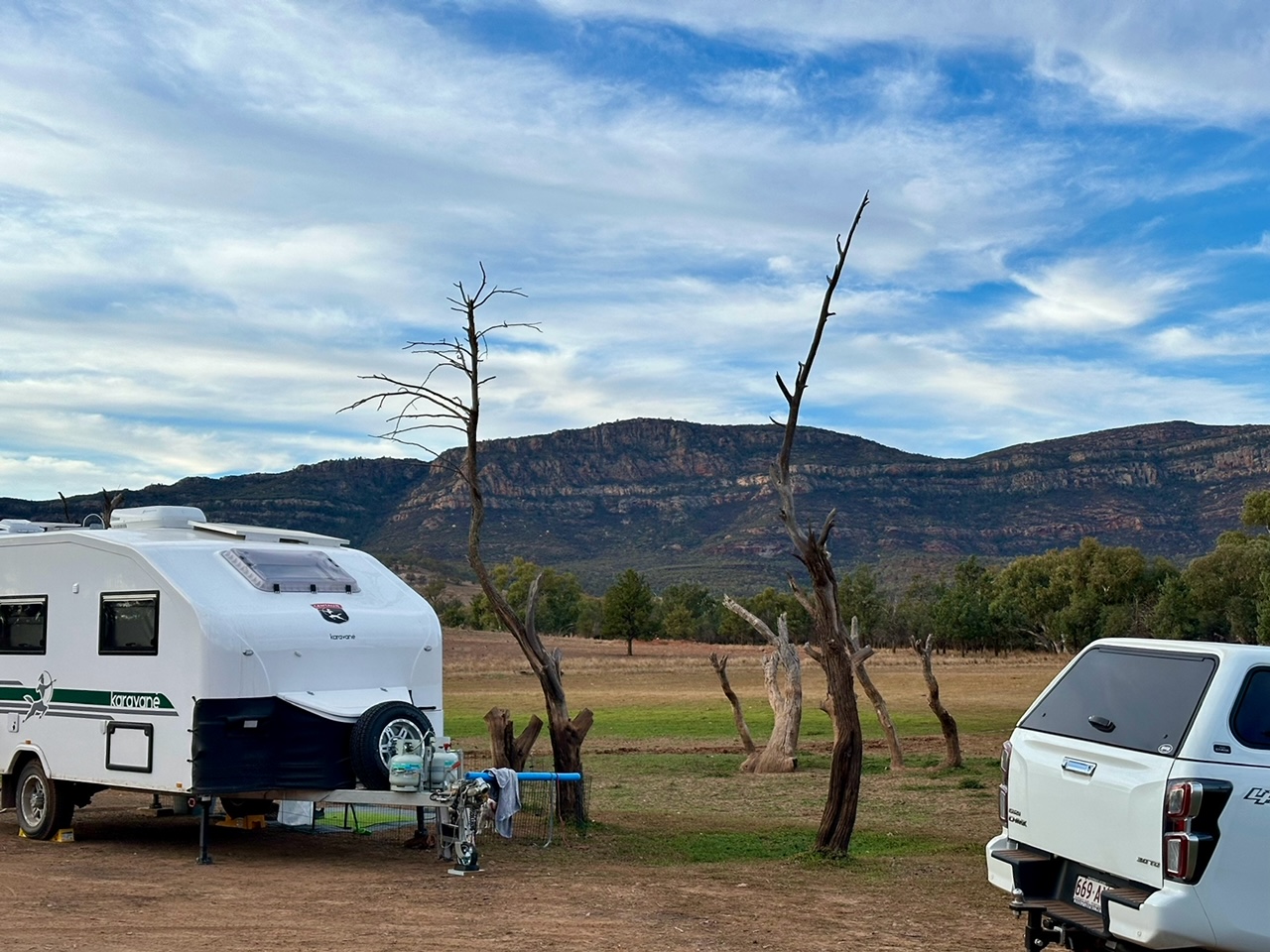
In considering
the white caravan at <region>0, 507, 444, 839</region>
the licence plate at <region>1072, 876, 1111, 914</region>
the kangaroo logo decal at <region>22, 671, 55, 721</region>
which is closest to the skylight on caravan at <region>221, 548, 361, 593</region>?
the white caravan at <region>0, 507, 444, 839</region>

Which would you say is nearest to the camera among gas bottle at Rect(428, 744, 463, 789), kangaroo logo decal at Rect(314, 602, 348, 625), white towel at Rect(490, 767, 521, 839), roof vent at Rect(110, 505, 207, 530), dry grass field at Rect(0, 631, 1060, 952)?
dry grass field at Rect(0, 631, 1060, 952)

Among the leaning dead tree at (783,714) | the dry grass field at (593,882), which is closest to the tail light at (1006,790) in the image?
the dry grass field at (593,882)

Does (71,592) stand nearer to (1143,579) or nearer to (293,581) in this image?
(293,581)

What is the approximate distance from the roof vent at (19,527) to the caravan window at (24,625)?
4.10ft

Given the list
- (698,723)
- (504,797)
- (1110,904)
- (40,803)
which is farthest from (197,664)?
(698,723)

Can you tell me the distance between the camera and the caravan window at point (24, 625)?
555 inches

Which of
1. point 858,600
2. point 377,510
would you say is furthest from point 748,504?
point 858,600

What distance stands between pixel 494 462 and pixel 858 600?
305 ft

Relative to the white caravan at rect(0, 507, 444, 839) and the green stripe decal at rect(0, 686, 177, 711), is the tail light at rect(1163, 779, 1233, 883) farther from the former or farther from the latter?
the green stripe decal at rect(0, 686, 177, 711)

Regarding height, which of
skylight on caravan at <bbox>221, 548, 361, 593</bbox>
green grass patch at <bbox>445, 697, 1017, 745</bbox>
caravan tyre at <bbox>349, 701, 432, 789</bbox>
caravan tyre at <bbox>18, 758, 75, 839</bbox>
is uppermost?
skylight on caravan at <bbox>221, 548, 361, 593</bbox>

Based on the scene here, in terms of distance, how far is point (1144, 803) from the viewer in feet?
22.6

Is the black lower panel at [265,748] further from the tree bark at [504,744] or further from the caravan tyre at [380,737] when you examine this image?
the tree bark at [504,744]

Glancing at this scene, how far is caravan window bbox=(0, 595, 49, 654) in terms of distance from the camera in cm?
1410

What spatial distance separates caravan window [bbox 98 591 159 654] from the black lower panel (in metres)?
1.03
